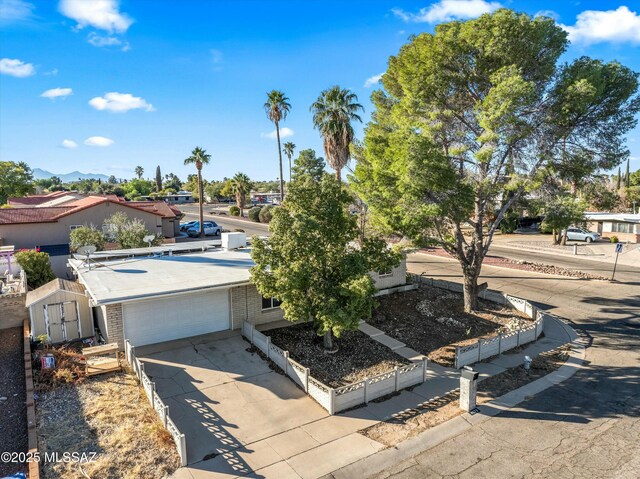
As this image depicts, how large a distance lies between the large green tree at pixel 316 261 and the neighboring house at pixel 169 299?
266 centimetres

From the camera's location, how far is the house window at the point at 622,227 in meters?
48.7

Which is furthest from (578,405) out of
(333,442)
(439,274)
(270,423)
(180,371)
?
(439,274)

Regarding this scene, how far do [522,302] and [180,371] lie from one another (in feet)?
58.2

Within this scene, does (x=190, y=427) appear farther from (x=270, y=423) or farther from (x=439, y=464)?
(x=439, y=464)

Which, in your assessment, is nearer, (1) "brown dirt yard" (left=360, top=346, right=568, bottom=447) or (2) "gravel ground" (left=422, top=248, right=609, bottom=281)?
(1) "brown dirt yard" (left=360, top=346, right=568, bottom=447)

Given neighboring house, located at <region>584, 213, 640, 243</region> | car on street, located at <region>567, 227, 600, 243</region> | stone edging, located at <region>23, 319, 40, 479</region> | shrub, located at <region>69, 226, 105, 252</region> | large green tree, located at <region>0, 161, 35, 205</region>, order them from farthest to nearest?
1. large green tree, located at <region>0, 161, 35, 205</region>
2. neighboring house, located at <region>584, 213, 640, 243</region>
3. car on street, located at <region>567, 227, 600, 243</region>
4. shrub, located at <region>69, 226, 105, 252</region>
5. stone edging, located at <region>23, 319, 40, 479</region>

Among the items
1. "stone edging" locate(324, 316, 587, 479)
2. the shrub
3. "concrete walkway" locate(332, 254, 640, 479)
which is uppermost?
the shrub

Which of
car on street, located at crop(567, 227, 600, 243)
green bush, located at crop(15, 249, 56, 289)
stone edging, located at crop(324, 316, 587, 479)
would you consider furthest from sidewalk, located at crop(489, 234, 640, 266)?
green bush, located at crop(15, 249, 56, 289)

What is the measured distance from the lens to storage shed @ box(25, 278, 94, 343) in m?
16.5

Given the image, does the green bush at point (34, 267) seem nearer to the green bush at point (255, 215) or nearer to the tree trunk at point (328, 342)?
the tree trunk at point (328, 342)

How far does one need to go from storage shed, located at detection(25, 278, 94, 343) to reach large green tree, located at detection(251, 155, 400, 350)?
25.6 ft

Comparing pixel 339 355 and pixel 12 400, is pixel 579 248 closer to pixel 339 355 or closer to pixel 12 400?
pixel 339 355

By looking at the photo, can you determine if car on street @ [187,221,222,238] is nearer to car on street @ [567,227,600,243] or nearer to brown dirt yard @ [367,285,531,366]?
brown dirt yard @ [367,285,531,366]

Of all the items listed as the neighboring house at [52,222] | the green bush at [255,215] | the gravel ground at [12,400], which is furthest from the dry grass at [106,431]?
the green bush at [255,215]
